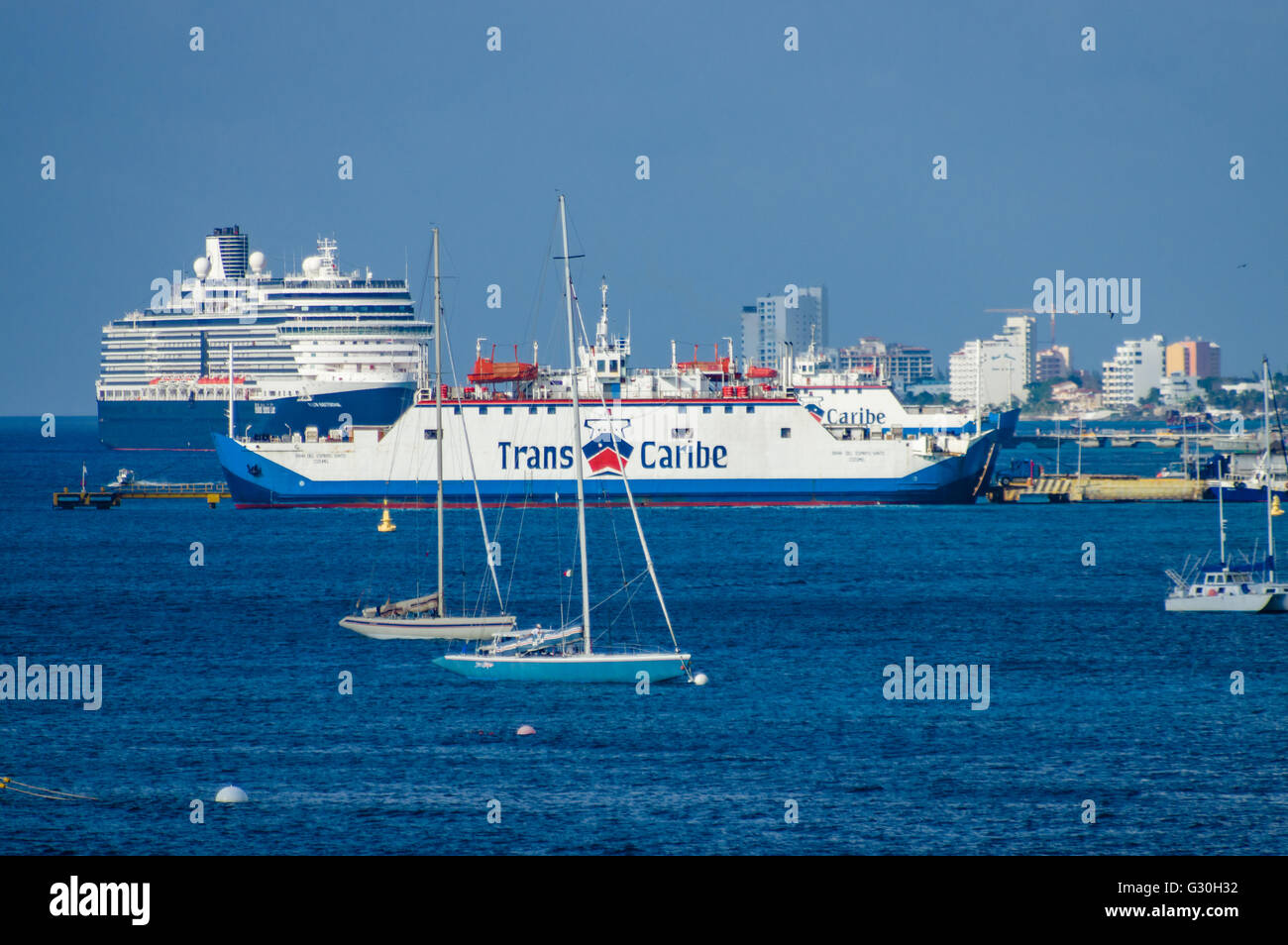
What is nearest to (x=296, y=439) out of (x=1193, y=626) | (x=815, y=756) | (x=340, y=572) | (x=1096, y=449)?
(x=340, y=572)

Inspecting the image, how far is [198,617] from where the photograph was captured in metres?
34.3

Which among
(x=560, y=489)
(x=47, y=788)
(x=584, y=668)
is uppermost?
(x=560, y=489)

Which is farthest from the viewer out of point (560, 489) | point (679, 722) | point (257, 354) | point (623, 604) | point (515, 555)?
point (257, 354)

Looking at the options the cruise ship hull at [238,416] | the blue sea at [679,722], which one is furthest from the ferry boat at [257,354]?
the blue sea at [679,722]

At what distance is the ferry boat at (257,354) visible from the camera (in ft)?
376

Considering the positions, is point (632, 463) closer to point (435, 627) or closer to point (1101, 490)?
point (1101, 490)

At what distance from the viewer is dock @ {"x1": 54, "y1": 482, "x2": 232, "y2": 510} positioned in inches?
2594

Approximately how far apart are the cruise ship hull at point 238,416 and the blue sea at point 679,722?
65689 mm

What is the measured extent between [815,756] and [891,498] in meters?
43.0

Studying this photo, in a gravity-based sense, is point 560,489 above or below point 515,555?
above

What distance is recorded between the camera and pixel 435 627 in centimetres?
2975

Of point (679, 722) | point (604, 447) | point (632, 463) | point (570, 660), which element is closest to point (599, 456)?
point (604, 447)

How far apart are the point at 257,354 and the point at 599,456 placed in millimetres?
75587
